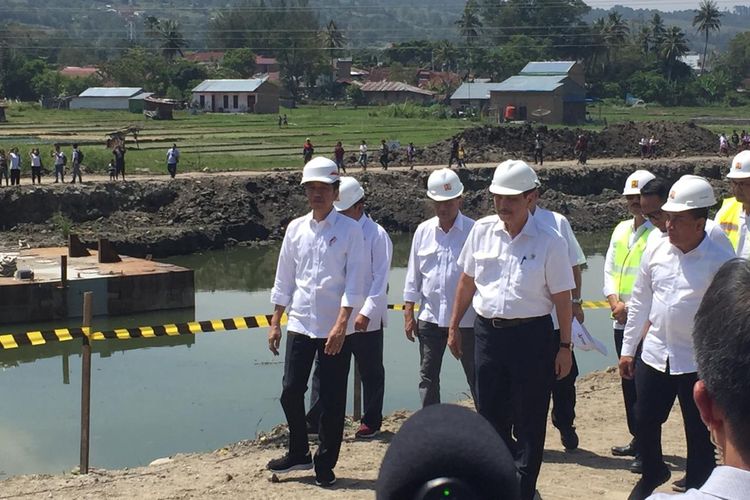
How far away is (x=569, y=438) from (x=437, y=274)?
4.87 feet

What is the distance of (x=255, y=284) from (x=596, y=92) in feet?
284

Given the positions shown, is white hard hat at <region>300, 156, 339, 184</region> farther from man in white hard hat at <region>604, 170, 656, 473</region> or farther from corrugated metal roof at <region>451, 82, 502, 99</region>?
corrugated metal roof at <region>451, 82, 502, 99</region>

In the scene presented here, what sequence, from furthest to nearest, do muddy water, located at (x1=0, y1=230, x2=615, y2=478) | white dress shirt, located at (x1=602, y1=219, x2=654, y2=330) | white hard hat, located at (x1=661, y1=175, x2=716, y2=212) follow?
muddy water, located at (x1=0, y1=230, x2=615, y2=478) → white dress shirt, located at (x1=602, y1=219, x2=654, y2=330) → white hard hat, located at (x1=661, y1=175, x2=716, y2=212)

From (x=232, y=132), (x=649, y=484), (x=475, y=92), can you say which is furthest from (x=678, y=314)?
(x=475, y=92)

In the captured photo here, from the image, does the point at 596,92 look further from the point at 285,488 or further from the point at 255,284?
the point at 285,488

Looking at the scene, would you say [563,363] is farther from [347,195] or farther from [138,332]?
[138,332]

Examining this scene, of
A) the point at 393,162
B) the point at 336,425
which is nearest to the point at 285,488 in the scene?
the point at 336,425

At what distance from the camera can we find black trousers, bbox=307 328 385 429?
8.24m

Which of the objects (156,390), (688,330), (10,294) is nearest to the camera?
(688,330)

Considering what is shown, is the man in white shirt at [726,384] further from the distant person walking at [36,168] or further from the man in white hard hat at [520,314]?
the distant person walking at [36,168]

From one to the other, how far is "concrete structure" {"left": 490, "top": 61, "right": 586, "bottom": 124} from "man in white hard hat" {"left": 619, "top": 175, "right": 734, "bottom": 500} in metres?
77.3

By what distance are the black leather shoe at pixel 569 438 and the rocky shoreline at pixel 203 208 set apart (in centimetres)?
2167

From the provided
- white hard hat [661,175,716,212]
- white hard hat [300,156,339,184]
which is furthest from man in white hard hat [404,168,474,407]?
white hard hat [661,175,716,212]

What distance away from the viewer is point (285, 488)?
23.8 feet
